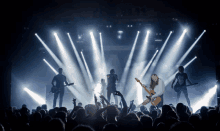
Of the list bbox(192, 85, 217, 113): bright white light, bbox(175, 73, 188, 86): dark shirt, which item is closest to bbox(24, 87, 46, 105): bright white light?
bbox(175, 73, 188, 86): dark shirt

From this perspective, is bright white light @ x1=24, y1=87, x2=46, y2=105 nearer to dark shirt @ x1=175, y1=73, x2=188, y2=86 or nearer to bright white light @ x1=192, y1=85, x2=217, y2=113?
dark shirt @ x1=175, y1=73, x2=188, y2=86

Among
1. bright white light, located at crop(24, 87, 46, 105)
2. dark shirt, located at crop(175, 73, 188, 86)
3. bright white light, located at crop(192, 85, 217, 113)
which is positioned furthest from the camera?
bright white light, located at crop(24, 87, 46, 105)

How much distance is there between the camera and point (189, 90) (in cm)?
1282

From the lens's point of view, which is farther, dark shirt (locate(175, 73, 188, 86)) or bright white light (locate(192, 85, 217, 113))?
bright white light (locate(192, 85, 217, 113))

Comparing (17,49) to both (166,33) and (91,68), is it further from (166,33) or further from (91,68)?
(166,33)

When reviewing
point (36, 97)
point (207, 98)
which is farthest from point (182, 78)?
point (36, 97)

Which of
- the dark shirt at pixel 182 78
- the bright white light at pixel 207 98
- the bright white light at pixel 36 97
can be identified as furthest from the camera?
the bright white light at pixel 36 97

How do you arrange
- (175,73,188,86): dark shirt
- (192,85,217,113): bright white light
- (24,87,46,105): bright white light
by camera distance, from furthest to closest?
(24,87,46,105): bright white light < (192,85,217,113): bright white light < (175,73,188,86): dark shirt

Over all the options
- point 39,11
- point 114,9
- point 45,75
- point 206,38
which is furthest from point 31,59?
point 206,38

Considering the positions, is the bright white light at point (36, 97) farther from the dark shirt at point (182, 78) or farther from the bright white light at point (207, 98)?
the bright white light at point (207, 98)

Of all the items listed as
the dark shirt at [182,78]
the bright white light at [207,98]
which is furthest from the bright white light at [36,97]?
the bright white light at [207,98]

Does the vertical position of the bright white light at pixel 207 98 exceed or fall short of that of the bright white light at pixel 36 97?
it falls short

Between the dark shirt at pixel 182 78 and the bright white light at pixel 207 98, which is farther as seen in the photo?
the bright white light at pixel 207 98

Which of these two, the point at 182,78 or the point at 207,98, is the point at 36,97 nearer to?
the point at 182,78
